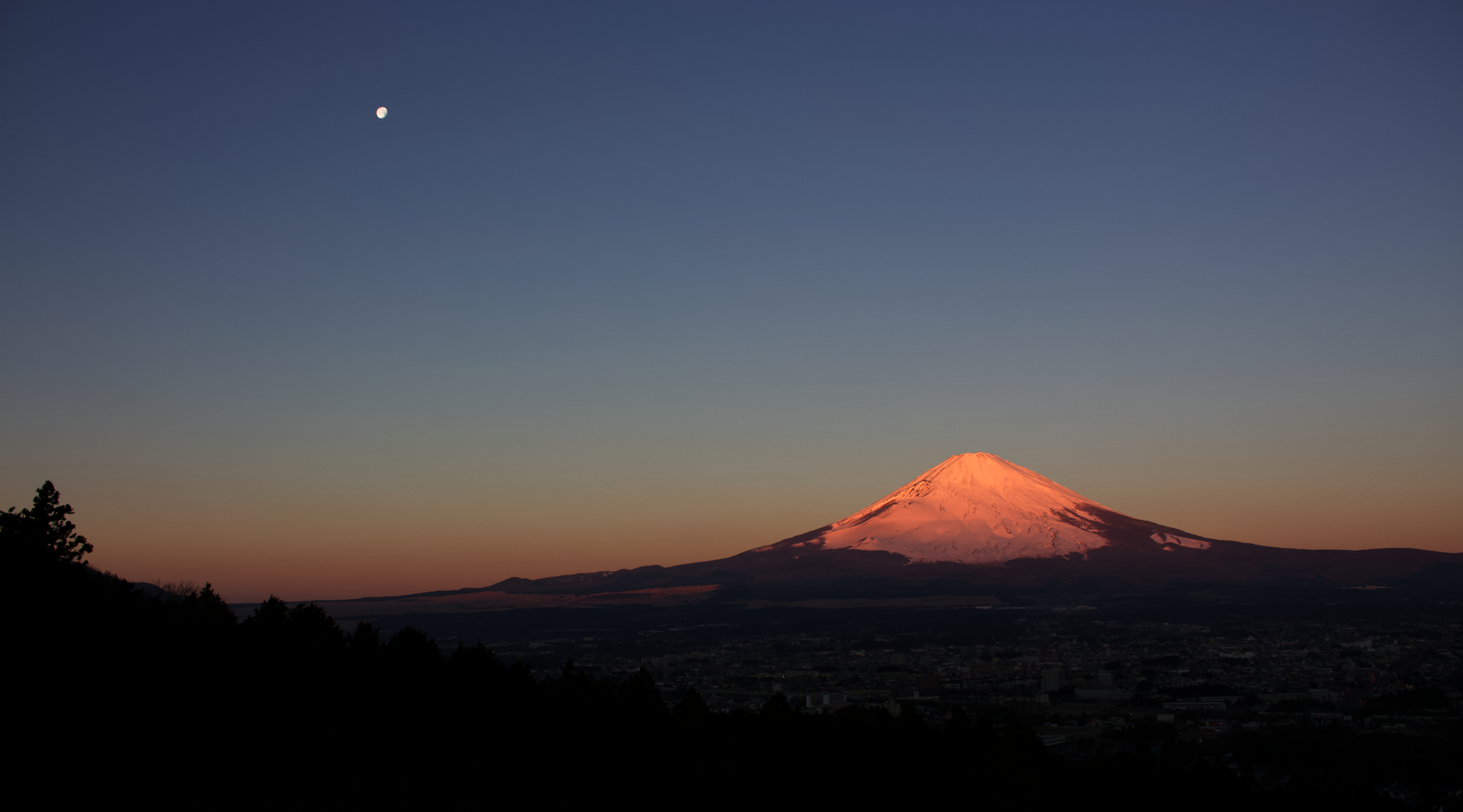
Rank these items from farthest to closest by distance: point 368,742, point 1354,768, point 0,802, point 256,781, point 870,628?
point 870,628, point 1354,768, point 368,742, point 256,781, point 0,802

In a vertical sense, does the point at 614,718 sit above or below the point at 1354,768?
above

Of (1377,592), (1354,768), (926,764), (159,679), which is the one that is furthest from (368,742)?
(1377,592)

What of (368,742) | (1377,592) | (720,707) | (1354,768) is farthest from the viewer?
(1377,592)

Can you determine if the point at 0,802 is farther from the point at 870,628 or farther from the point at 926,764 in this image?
the point at 870,628

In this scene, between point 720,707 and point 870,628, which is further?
point 870,628

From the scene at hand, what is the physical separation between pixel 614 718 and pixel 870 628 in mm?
111517

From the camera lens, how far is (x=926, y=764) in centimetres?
4019

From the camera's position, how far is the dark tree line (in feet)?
121

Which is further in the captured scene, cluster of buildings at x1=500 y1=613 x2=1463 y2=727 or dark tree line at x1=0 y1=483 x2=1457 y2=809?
cluster of buildings at x1=500 y1=613 x2=1463 y2=727

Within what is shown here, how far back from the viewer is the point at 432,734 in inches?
1695

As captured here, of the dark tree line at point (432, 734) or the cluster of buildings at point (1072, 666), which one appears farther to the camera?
the cluster of buildings at point (1072, 666)

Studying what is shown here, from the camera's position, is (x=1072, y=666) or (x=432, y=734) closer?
(x=432, y=734)

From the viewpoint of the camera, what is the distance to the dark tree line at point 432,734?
3678cm

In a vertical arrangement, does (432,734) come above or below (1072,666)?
above
